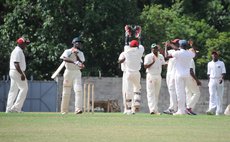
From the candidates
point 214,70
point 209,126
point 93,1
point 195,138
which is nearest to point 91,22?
point 93,1

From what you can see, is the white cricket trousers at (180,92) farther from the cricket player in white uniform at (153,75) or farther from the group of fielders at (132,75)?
the cricket player in white uniform at (153,75)

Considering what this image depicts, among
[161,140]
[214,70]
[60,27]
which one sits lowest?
[161,140]

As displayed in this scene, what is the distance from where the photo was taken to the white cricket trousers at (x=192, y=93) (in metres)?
27.9

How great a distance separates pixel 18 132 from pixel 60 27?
26.5 metres

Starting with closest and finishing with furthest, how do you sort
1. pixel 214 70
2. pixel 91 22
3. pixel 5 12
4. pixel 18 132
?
pixel 18 132 < pixel 214 70 < pixel 91 22 < pixel 5 12

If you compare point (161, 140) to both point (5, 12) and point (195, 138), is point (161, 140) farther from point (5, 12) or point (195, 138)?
point (5, 12)

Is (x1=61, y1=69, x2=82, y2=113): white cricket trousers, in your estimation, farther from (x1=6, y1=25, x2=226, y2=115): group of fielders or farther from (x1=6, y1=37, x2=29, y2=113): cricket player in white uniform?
(x1=6, y1=37, x2=29, y2=113): cricket player in white uniform

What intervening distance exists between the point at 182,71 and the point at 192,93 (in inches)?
74.3

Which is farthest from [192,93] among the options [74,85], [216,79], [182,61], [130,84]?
[74,85]

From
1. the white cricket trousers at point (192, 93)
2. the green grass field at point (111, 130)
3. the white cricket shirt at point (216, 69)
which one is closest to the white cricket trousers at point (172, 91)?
the white cricket trousers at point (192, 93)

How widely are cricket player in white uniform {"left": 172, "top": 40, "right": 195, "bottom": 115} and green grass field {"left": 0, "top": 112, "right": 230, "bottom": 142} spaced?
328 cm

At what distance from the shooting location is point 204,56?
48219mm

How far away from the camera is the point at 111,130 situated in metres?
18.4

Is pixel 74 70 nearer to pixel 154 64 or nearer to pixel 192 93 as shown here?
pixel 154 64
